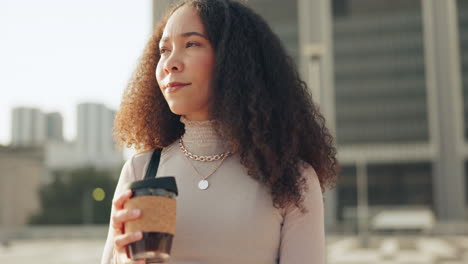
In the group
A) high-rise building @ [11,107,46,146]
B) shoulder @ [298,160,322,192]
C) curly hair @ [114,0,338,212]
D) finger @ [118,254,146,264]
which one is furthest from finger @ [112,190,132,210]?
high-rise building @ [11,107,46,146]

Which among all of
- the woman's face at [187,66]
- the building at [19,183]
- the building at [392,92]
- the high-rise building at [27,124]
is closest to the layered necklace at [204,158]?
the woman's face at [187,66]

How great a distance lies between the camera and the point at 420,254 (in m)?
17.6

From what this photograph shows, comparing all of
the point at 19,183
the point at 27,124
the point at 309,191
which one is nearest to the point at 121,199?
the point at 309,191

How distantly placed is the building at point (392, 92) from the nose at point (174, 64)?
4512 cm

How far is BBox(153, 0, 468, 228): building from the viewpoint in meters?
47.3

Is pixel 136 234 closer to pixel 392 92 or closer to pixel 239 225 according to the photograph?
pixel 239 225

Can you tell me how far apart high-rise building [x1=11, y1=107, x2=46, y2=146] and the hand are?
236ft

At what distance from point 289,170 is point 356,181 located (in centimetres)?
5277

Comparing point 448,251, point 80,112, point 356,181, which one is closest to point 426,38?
point 356,181

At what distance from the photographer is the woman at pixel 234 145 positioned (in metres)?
1.46

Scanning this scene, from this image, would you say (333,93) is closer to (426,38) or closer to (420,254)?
(426,38)

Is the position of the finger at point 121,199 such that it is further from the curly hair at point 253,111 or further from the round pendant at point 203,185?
the curly hair at point 253,111

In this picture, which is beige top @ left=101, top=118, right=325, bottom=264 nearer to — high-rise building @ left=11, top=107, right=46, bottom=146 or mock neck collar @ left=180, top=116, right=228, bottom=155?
mock neck collar @ left=180, top=116, right=228, bottom=155

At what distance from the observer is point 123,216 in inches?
50.1
